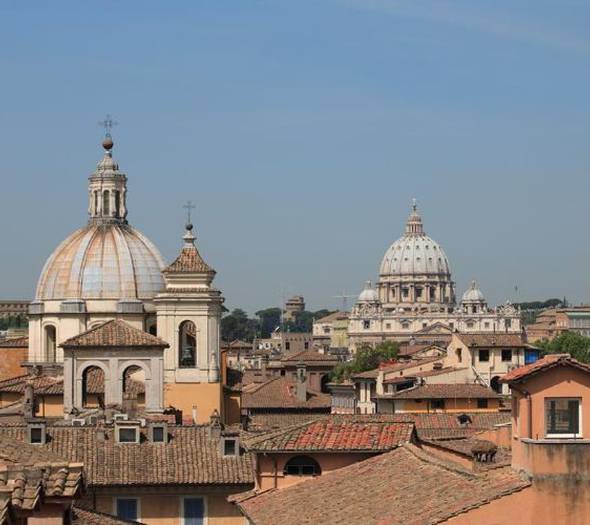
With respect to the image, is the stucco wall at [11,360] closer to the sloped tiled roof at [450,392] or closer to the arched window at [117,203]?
the arched window at [117,203]

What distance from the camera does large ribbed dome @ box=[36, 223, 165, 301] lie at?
78.9m

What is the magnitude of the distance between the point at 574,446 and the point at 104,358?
1605 inches

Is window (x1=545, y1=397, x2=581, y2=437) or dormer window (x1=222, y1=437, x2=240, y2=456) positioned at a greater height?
window (x1=545, y1=397, x2=581, y2=437)

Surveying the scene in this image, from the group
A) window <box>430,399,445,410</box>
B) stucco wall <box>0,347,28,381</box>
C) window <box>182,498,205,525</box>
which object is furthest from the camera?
stucco wall <box>0,347,28,381</box>

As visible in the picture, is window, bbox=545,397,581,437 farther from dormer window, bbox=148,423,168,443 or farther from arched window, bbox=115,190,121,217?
arched window, bbox=115,190,121,217

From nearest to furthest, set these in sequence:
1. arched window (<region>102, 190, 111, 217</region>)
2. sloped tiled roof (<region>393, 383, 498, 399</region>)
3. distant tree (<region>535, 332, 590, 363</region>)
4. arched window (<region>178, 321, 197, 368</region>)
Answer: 1. arched window (<region>178, 321, 197, 368</region>)
2. sloped tiled roof (<region>393, 383, 498, 399</region>)
3. arched window (<region>102, 190, 111, 217</region>)
4. distant tree (<region>535, 332, 590, 363</region>)

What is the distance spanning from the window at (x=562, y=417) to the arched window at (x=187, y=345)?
42938 mm

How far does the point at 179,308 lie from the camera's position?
66125mm

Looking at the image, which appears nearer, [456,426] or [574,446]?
[574,446]

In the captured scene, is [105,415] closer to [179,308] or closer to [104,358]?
[104,358]

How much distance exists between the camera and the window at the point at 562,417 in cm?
2184

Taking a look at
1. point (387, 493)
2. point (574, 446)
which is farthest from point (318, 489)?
point (574, 446)

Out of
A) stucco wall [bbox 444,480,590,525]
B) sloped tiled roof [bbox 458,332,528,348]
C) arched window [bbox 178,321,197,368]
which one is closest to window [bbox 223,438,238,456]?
stucco wall [bbox 444,480,590,525]

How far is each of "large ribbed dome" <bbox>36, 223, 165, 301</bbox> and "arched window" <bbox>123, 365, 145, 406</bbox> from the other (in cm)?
1444
